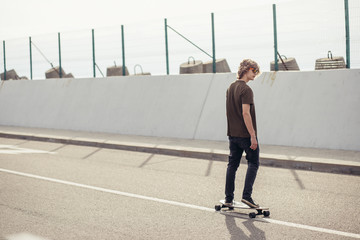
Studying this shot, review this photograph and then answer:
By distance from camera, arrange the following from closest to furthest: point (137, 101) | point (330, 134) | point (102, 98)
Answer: point (330, 134)
point (137, 101)
point (102, 98)

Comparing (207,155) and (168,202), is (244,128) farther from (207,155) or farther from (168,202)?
(207,155)

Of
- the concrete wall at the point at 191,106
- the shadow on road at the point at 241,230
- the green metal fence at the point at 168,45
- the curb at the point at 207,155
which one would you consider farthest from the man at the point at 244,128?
the green metal fence at the point at 168,45

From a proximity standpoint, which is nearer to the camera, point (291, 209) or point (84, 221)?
point (84, 221)

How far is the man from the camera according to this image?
5.55m

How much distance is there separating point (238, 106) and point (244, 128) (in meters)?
0.28

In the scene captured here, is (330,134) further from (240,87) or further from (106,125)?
(106,125)

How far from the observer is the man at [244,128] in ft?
18.2

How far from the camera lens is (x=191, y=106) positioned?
13.0 meters

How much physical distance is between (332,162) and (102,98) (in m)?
9.08

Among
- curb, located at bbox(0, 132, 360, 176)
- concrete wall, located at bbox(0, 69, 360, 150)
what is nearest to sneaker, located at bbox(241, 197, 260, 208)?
curb, located at bbox(0, 132, 360, 176)

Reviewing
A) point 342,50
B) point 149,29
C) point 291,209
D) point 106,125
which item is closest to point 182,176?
point 291,209

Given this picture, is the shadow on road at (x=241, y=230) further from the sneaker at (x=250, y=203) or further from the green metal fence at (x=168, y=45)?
the green metal fence at (x=168, y=45)

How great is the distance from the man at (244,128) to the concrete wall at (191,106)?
4.97 meters

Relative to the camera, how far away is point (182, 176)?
8156 mm
